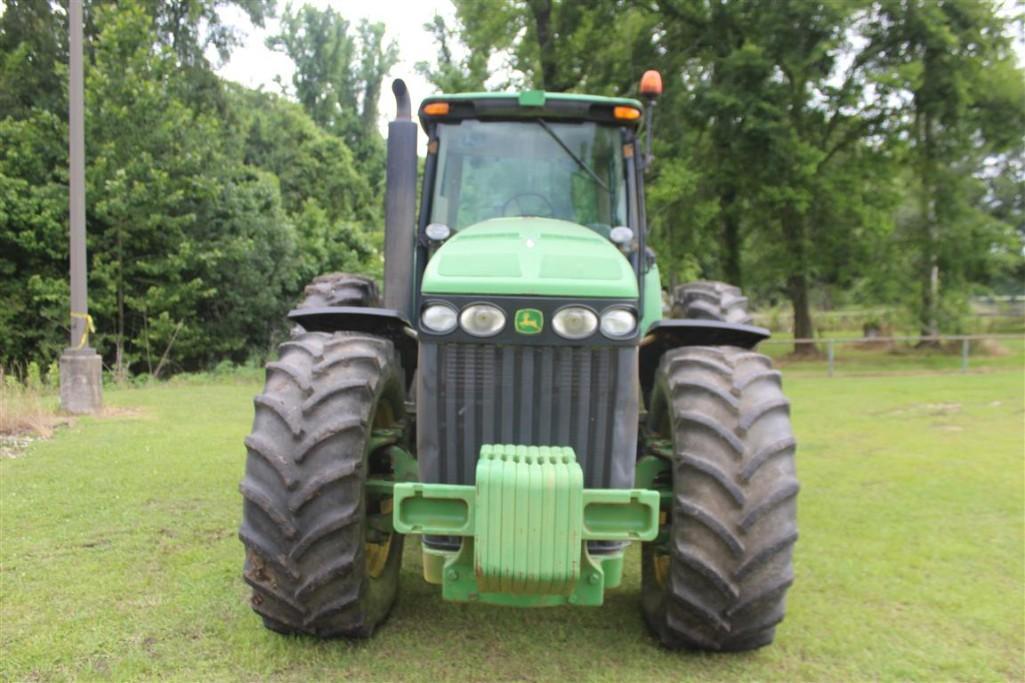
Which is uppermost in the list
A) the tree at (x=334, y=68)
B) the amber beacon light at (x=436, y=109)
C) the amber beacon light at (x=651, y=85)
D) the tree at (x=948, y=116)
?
the tree at (x=334, y=68)

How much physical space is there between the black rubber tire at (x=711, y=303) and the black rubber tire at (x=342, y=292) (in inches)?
85.1

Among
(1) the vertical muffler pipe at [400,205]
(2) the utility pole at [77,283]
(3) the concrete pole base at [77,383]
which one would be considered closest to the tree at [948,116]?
(2) the utility pole at [77,283]

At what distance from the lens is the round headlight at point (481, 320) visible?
3.26 m

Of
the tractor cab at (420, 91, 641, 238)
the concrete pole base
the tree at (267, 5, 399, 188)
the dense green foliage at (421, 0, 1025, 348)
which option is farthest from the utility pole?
the tree at (267, 5, 399, 188)

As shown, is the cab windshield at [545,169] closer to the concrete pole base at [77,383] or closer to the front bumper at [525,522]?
the front bumper at [525,522]

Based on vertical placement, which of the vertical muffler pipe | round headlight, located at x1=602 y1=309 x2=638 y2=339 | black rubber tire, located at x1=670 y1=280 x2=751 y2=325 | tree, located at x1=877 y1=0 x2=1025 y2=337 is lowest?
round headlight, located at x1=602 y1=309 x2=638 y2=339

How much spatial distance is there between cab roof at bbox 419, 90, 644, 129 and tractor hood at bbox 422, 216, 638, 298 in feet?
3.11

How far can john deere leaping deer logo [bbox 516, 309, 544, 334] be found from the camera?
3.26 metres

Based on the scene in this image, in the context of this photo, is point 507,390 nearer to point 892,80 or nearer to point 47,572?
point 47,572

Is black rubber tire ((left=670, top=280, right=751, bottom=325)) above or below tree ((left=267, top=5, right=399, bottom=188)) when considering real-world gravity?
below

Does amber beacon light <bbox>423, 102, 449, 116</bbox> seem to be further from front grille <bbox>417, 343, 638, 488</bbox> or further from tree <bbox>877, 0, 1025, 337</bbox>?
tree <bbox>877, 0, 1025, 337</bbox>

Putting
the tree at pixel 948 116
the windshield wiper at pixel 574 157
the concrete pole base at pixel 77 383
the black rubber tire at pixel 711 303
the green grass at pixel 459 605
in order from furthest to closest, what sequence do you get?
1. the tree at pixel 948 116
2. the concrete pole base at pixel 77 383
3. the black rubber tire at pixel 711 303
4. the windshield wiper at pixel 574 157
5. the green grass at pixel 459 605

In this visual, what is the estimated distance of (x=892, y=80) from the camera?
16.2 metres

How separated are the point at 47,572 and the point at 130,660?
1.38 metres
